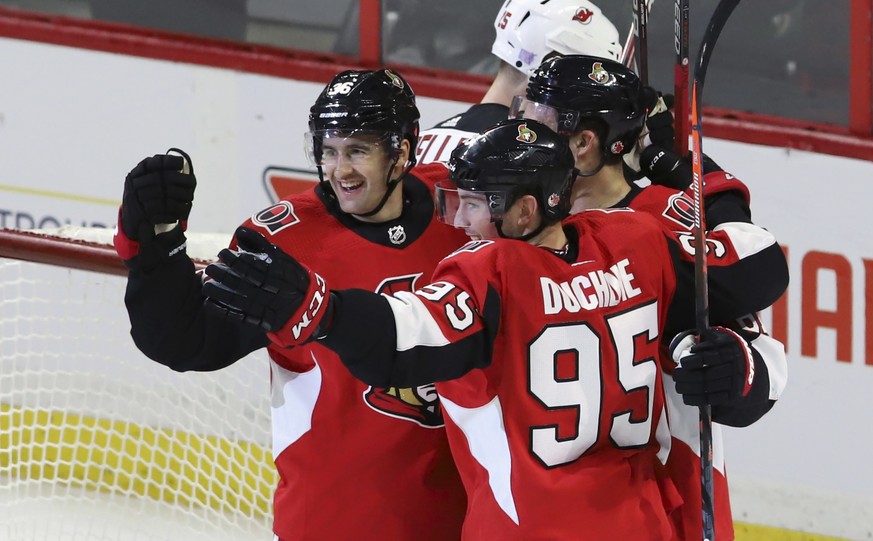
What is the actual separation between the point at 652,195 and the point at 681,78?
0.30 m

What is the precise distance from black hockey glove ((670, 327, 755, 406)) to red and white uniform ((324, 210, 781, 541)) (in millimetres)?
49

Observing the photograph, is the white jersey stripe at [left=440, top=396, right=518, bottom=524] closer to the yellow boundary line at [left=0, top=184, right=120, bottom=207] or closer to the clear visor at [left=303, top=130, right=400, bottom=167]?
the clear visor at [left=303, top=130, right=400, bottom=167]

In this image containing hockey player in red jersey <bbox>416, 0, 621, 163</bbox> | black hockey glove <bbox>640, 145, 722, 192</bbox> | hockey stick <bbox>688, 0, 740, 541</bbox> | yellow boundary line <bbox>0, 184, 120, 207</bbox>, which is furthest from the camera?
yellow boundary line <bbox>0, 184, 120, 207</bbox>

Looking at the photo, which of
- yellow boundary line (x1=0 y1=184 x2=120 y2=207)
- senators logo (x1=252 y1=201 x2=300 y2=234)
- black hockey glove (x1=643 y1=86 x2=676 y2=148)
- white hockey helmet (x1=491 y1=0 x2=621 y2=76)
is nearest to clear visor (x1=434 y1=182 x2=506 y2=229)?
senators logo (x1=252 y1=201 x2=300 y2=234)

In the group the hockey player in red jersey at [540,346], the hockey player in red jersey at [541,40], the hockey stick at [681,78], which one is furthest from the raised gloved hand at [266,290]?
the hockey player in red jersey at [541,40]

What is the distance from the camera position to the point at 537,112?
230cm

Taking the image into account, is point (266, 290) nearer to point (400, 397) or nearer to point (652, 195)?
point (400, 397)

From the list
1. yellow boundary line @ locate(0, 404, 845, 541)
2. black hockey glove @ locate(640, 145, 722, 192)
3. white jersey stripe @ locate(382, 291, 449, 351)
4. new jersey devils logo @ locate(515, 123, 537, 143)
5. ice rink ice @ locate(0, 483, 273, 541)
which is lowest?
ice rink ice @ locate(0, 483, 273, 541)

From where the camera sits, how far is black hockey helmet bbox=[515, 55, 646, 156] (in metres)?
2.26

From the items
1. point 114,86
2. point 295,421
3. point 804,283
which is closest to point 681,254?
point 295,421

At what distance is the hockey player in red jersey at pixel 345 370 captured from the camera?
216 cm

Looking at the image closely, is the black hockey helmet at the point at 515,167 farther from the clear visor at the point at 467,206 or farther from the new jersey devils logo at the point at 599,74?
the new jersey devils logo at the point at 599,74

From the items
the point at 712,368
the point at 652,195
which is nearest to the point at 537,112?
the point at 652,195

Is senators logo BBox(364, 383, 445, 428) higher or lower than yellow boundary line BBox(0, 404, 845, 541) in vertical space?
higher
